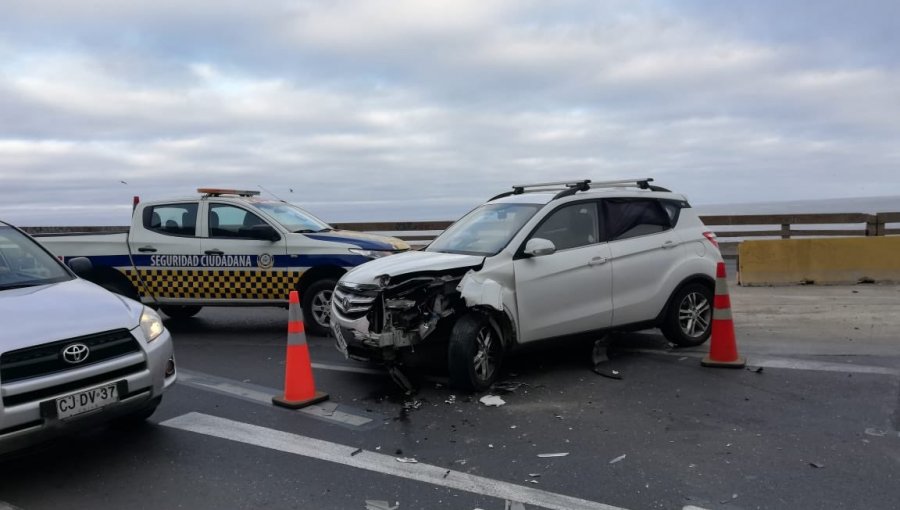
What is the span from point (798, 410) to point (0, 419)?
548cm

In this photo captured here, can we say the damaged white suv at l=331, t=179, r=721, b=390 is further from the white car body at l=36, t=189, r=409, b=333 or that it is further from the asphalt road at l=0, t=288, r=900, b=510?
the white car body at l=36, t=189, r=409, b=333

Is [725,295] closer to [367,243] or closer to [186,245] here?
[367,243]

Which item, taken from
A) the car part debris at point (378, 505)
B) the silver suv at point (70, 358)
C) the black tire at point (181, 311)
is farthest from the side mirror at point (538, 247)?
the black tire at point (181, 311)

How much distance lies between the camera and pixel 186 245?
8.65 metres

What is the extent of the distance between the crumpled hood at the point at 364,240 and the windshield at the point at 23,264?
11.4ft

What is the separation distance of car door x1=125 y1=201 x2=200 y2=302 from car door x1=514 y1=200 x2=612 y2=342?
478 centimetres

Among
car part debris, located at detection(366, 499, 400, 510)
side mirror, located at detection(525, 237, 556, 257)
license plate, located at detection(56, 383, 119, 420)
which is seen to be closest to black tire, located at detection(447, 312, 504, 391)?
side mirror, located at detection(525, 237, 556, 257)

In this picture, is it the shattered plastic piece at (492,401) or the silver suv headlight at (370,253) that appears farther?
the silver suv headlight at (370,253)

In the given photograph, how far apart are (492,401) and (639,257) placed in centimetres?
238

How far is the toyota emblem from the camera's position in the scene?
3980 millimetres

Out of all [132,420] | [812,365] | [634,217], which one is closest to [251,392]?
[132,420]

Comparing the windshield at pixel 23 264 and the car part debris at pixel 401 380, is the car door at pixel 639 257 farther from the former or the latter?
the windshield at pixel 23 264

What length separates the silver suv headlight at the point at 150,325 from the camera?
4562 millimetres

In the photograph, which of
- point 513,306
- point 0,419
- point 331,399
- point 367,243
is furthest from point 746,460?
point 367,243
